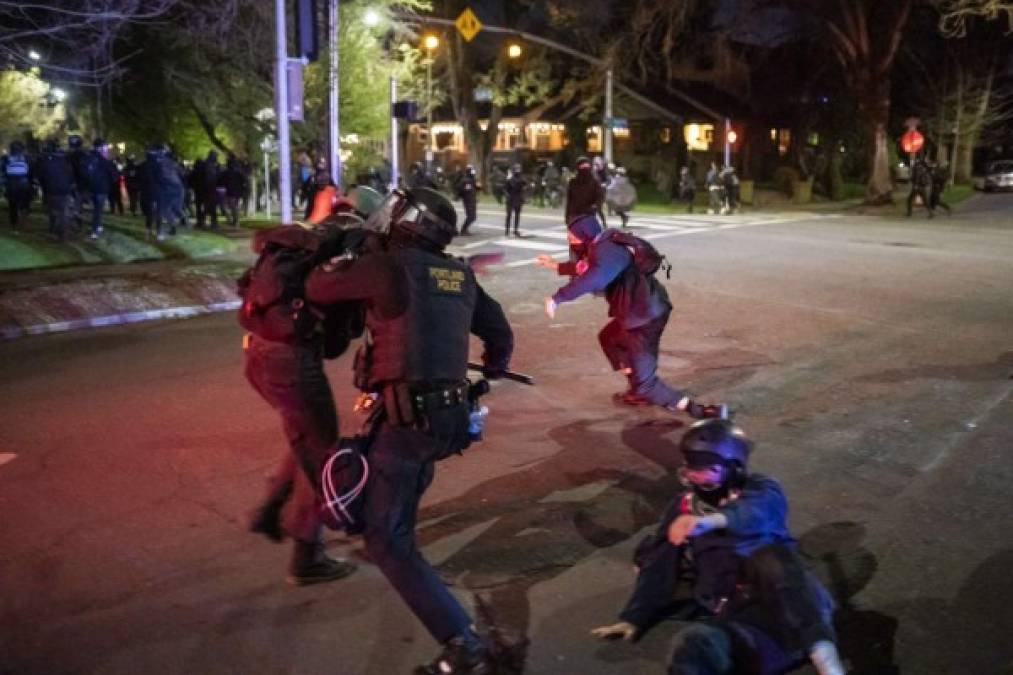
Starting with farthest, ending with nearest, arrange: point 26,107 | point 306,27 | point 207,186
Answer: point 26,107 → point 207,186 → point 306,27

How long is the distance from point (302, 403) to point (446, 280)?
3.49 ft

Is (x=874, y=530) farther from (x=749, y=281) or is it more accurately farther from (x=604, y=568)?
(x=749, y=281)

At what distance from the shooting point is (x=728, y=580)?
3559 mm

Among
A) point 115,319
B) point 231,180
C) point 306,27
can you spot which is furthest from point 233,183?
point 115,319

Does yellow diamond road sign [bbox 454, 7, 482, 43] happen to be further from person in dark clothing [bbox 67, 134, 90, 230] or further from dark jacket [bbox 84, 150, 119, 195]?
dark jacket [bbox 84, 150, 119, 195]

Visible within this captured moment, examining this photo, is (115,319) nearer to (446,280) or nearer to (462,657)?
(446,280)

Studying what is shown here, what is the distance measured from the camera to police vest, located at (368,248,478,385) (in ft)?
11.5

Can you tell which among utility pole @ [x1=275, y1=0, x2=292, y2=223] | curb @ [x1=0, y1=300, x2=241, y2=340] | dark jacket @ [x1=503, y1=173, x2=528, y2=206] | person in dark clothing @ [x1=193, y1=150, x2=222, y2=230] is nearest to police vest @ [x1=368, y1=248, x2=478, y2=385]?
curb @ [x1=0, y1=300, x2=241, y2=340]

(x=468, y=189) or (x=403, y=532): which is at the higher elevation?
(x=468, y=189)

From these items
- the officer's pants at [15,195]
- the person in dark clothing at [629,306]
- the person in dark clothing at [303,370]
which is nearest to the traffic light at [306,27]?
the officer's pants at [15,195]

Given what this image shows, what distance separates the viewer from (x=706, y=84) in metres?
51.7

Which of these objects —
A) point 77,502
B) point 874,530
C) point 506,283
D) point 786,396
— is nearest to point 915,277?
point 506,283

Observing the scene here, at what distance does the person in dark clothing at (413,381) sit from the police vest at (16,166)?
53.5 ft

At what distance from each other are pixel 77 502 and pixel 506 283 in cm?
939
